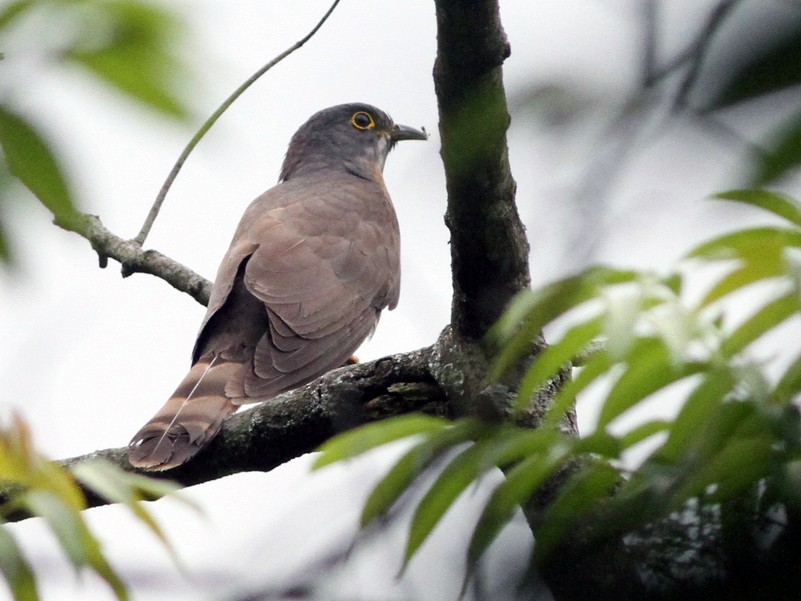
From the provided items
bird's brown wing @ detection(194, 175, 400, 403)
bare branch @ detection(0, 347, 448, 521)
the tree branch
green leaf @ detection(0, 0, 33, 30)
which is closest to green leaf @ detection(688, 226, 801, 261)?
the tree branch

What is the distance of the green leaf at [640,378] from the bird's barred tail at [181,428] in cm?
309

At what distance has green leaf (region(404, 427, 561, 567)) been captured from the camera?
1279 millimetres

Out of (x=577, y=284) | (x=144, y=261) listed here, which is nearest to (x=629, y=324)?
(x=577, y=284)

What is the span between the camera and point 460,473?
1.29 metres

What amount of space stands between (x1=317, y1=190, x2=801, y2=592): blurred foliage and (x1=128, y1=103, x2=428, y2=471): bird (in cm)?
294

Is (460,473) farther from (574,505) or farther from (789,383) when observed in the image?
(789,383)

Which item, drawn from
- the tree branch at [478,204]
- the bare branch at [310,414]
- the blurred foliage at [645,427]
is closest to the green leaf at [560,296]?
the blurred foliage at [645,427]

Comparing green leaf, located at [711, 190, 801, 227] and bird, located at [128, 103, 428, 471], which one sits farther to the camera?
bird, located at [128, 103, 428, 471]

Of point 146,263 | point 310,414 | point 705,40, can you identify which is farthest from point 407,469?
point 146,263

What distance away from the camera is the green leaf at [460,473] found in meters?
1.28

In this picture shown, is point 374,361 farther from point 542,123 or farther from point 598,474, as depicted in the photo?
point 542,123

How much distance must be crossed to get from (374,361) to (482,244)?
2.78ft

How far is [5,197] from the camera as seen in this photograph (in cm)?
98

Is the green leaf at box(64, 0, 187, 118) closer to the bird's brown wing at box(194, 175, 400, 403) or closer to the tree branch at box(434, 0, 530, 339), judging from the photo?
the tree branch at box(434, 0, 530, 339)
